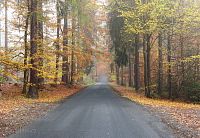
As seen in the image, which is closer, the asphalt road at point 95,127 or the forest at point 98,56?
the asphalt road at point 95,127

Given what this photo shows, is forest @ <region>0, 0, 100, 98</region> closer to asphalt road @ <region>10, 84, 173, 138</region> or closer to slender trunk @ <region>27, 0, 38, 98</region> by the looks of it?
slender trunk @ <region>27, 0, 38, 98</region>

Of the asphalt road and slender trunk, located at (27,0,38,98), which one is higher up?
slender trunk, located at (27,0,38,98)

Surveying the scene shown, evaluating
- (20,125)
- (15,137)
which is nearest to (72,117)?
(20,125)

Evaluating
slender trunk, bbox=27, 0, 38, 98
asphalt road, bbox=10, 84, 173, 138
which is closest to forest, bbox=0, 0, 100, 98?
slender trunk, bbox=27, 0, 38, 98

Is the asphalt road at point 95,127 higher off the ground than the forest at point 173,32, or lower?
lower

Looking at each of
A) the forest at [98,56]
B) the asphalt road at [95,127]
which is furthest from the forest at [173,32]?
the asphalt road at [95,127]

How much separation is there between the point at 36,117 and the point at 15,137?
449 centimetres

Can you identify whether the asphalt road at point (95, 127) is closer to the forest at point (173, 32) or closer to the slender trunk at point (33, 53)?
the slender trunk at point (33, 53)

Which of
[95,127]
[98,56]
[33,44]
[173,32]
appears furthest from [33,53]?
[98,56]

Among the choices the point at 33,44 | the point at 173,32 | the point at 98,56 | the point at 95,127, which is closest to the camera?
the point at 95,127

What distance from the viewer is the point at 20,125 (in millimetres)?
12273

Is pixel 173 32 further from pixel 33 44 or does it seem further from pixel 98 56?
pixel 98 56

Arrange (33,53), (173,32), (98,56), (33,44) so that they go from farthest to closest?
(98,56), (173,32), (33,44), (33,53)

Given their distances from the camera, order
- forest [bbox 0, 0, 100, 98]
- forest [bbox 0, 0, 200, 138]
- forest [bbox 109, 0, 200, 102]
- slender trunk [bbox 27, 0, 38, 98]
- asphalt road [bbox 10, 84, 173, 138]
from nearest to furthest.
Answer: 1. asphalt road [bbox 10, 84, 173, 138]
2. forest [bbox 0, 0, 200, 138]
3. forest [bbox 0, 0, 100, 98]
4. slender trunk [bbox 27, 0, 38, 98]
5. forest [bbox 109, 0, 200, 102]
